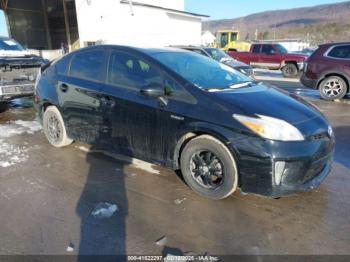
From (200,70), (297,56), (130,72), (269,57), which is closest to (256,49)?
(269,57)

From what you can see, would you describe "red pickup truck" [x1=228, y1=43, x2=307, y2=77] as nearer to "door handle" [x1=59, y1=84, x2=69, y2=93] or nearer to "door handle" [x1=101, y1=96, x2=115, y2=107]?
"door handle" [x1=59, y1=84, x2=69, y2=93]

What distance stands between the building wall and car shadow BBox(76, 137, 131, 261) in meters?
18.1

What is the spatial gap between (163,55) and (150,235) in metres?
2.24

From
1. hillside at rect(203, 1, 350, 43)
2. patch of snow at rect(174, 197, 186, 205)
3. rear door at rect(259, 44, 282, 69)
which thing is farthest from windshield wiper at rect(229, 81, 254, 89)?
hillside at rect(203, 1, 350, 43)

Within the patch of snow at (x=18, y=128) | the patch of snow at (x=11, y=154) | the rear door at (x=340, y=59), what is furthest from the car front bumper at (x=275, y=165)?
the rear door at (x=340, y=59)

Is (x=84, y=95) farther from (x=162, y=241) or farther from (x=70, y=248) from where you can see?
(x=162, y=241)

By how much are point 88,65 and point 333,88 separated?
7678 mm

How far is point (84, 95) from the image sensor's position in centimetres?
445

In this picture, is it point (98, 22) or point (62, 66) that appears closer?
point (62, 66)

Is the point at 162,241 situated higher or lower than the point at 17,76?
lower

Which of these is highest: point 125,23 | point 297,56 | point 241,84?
point 125,23

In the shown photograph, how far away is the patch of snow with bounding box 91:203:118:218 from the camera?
10.7ft

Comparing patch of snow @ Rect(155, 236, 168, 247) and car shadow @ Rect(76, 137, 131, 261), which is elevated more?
car shadow @ Rect(76, 137, 131, 261)

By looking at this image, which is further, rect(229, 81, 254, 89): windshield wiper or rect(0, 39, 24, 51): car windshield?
rect(0, 39, 24, 51): car windshield
